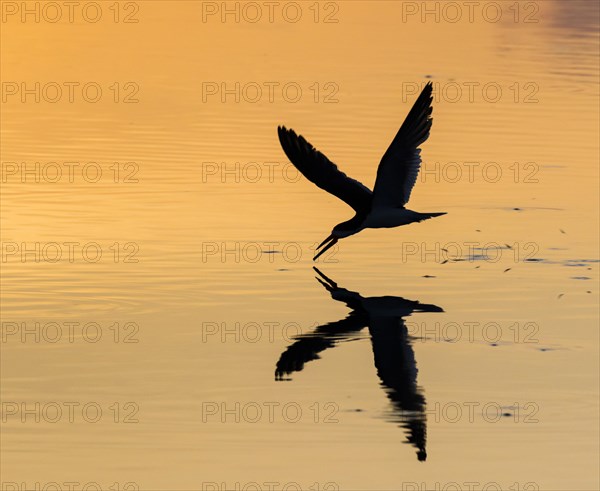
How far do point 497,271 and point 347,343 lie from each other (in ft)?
9.35

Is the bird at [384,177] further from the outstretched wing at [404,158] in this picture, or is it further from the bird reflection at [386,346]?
the bird reflection at [386,346]

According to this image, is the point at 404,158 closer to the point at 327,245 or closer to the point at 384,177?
the point at 384,177

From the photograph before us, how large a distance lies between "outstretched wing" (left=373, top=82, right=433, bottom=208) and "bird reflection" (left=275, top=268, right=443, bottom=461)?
869 millimetres

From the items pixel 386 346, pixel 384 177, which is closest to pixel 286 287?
pixel 384 177

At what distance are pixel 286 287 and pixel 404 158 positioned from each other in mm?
1431

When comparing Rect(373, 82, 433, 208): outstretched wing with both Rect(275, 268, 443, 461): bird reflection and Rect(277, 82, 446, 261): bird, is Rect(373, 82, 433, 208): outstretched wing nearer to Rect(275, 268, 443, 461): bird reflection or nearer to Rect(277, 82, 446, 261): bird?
Rect(277, 82, 446, 261): bird

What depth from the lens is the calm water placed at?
973 centimetres

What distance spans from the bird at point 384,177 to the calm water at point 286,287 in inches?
18.7

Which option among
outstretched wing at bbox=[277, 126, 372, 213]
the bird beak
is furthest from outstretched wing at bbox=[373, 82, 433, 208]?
the bird beak

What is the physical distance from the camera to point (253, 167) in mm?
19094

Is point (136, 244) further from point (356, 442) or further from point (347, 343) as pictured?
point (356, 442)

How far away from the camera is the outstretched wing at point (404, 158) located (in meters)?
13.4

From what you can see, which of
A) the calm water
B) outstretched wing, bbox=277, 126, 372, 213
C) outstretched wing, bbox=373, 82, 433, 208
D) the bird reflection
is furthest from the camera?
outstretched wing, bbox=277, 126, 372, 213

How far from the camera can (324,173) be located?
14672 millimetres
